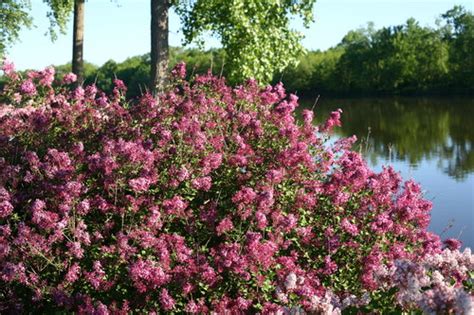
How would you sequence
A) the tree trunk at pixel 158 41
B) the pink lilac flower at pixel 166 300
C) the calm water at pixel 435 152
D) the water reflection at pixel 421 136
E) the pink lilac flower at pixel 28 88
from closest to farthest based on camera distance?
the pink lilac flower at pixel 166 300
the pink lilac flower at pixel 28 88
the tree trunk at pixel 158 41
the calm water at pixel 435 152
the water reflection at pixel 421 136

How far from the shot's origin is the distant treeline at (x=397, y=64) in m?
83.0

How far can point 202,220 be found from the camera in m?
6.37

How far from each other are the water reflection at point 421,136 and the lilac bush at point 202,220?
9782 mm

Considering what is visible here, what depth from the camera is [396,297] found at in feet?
15.6

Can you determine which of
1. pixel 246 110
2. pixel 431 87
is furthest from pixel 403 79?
pixel 246 110

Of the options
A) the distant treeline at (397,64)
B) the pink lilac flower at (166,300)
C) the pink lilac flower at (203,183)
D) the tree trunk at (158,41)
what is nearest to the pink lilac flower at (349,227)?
the pink lilac flower at (203,183)

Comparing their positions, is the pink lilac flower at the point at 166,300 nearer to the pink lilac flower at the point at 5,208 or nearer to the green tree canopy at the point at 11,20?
the pink lilac flower at the point at 5,208

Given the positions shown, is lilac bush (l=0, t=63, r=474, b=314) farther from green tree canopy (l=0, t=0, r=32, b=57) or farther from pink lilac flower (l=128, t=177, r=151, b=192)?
green tree canopy (l=0, t=0, r=32, b=57)

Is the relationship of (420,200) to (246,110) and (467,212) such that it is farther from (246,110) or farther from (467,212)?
(467,212)

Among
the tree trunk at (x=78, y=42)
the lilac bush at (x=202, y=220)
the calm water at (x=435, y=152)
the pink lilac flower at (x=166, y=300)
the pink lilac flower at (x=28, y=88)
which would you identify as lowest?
the calm water at (x=435, y=152)

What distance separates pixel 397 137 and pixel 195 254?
32.0 m

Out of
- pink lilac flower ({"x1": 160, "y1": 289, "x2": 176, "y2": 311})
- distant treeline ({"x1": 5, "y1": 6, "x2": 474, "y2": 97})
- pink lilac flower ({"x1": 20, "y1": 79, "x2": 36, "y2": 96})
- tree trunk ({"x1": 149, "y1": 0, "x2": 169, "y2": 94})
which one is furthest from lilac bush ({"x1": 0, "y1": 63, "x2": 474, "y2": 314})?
distant treeline ({"x1": 5, "y1": 6, "x2": 474, "y2": 97})

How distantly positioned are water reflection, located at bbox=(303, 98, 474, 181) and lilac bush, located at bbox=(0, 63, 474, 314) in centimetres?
978

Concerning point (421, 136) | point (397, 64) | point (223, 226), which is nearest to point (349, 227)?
point (223, 226)
